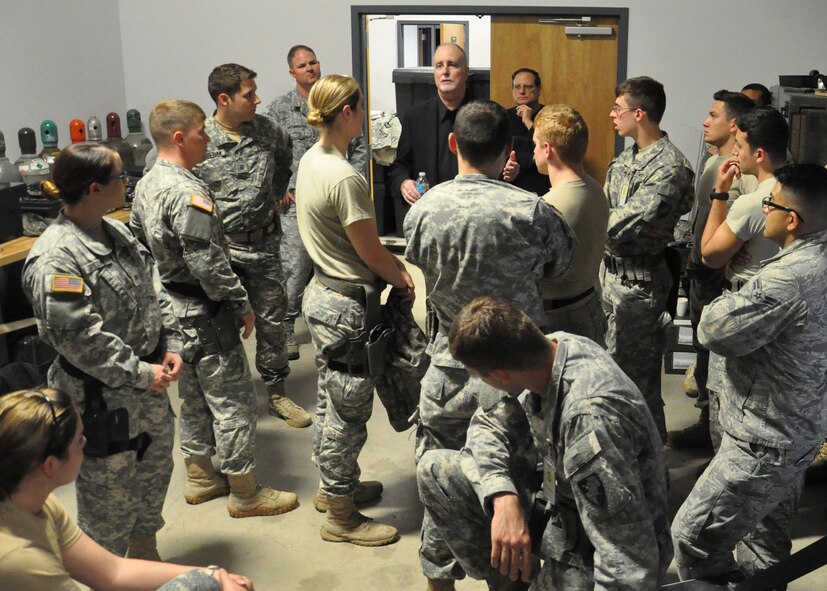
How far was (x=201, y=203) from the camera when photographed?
340cm

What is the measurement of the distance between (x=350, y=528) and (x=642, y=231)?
1.76 metres

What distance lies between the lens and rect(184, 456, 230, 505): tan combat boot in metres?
3.92

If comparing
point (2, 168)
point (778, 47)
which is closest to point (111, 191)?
point (2, 168)

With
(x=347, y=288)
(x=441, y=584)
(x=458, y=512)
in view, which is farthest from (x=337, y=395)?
(x=458, y=512)

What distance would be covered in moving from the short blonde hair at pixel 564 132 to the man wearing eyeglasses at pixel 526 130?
148cm

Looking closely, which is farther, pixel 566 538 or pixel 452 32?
pixel 452 32

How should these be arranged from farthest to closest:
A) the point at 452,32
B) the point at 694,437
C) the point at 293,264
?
the point at 452,32
the point at 293,264
the point at 694,437

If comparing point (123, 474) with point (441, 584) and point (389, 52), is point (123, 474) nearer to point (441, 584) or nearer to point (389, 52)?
point (441, 584)

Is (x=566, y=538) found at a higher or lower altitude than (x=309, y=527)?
higher

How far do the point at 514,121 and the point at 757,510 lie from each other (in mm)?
3117

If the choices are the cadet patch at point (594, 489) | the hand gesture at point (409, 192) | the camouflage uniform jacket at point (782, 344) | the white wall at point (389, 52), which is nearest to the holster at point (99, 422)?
the cadet patch at point (594, 489)

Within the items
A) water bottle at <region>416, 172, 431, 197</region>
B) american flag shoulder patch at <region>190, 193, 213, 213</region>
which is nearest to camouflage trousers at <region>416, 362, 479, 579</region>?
american flag shoulder patch at <region>190, 193, 213, 213</region>

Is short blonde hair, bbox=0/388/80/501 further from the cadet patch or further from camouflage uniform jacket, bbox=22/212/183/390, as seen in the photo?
the cadet patch

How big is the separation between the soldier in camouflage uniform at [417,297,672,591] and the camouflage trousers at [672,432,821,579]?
0.65 meters
